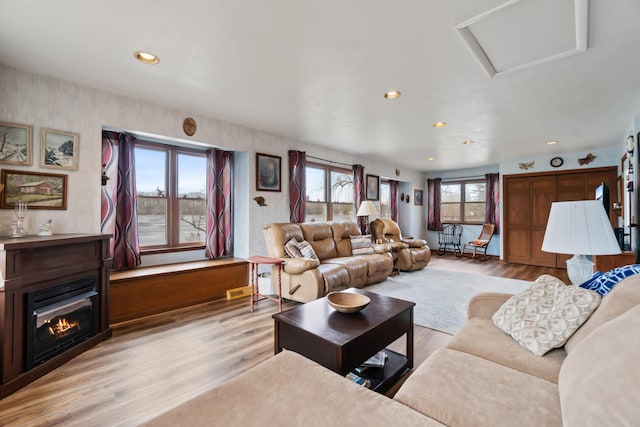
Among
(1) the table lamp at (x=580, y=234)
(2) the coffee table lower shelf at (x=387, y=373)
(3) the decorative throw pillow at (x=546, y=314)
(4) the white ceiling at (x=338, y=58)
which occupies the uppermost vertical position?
(4) the white ceiling at (x=338, y=58)

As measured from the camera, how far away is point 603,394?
65 cm

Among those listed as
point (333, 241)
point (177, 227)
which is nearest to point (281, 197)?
point (333, 241)

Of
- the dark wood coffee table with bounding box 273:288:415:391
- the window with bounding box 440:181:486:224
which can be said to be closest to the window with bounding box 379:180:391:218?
the window with bounding box 440:181:486:224

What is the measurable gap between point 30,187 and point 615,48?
482 centimetres

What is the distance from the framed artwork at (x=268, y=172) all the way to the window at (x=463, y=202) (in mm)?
5557

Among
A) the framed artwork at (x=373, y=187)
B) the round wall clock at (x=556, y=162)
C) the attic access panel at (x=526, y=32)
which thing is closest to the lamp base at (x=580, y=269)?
the attic access panel at (x=526, y=32)

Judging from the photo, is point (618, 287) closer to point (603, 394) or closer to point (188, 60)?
point (603, 394)

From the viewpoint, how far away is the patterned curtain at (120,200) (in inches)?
121

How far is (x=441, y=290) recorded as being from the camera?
4109mm

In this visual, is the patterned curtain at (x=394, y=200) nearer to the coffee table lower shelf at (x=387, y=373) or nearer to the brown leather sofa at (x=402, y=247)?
the brown leather sofa at (x=402, y=247)

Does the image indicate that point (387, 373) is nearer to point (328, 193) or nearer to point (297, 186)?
point (297, 186)

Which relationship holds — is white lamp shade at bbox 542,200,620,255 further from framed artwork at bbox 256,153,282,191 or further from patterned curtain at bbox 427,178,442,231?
patterned curtain at bbox 427,178,442,231

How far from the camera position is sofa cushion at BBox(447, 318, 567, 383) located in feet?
3.99

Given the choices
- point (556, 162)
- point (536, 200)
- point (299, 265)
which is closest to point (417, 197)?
point (536, 200)
